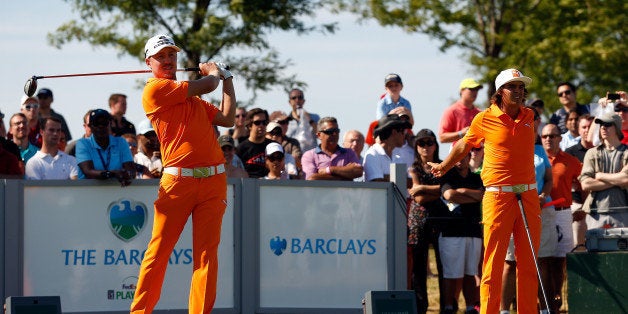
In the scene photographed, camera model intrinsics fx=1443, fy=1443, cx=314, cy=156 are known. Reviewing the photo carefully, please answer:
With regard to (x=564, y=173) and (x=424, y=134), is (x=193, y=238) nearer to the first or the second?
(x=424, y=134)

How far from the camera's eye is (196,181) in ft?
37.6

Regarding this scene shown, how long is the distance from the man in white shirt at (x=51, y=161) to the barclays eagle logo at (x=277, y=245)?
2333 millimetres

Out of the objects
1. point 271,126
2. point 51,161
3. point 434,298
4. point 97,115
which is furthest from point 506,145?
point 51,161

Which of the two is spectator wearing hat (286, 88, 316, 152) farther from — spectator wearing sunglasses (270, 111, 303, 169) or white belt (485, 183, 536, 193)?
white belt (485, 183, 536, 193)

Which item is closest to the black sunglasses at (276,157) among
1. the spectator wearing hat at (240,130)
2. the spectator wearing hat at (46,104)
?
the spectator wearing hat at (240,130)

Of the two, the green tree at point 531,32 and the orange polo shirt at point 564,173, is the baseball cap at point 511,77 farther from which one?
the green tree at point 531,32

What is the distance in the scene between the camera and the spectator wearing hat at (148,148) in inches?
615

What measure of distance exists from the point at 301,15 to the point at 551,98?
23.4 ft

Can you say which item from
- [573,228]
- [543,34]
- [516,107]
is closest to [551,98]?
[543,34]

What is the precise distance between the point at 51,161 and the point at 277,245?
8.61 feet

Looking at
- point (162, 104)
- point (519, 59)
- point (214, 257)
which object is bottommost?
point (214, 257)

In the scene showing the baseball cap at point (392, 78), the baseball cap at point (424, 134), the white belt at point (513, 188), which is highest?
the baseball cap at point (392, 78)

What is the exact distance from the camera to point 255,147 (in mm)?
16047

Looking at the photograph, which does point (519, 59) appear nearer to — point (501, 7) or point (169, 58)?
point (501, 7)
